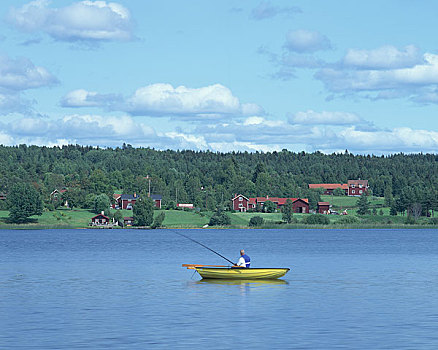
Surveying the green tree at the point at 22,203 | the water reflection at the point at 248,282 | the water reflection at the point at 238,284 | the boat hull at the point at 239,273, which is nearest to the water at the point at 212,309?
the water reflection at the point at 238,284

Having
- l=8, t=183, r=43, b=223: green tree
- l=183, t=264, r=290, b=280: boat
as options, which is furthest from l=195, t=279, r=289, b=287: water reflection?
l=8, t=183, r=43, b=223: green tree

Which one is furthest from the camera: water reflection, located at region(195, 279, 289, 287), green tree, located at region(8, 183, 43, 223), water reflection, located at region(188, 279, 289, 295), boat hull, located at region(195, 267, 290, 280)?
green tree, located at region(8, 183, 43, 223)

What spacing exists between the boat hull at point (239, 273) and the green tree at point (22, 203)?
140207 millimetres

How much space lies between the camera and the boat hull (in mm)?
57562

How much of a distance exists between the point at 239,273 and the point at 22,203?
5702 inches

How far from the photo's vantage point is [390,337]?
35.6 metres

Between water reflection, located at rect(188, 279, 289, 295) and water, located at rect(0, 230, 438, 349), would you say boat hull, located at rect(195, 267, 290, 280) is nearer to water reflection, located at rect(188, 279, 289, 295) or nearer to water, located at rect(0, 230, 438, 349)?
water reflection, located at rect(188, 279, 289, 295)

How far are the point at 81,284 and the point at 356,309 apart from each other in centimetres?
A: 2417

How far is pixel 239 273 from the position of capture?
5750cm

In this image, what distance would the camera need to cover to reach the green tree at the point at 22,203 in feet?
629

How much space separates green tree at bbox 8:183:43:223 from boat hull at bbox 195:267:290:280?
14021 centimetres

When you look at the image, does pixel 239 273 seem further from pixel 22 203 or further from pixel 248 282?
pixel 22 203

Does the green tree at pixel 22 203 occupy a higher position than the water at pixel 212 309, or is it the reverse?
the green tree at pixel 22 203

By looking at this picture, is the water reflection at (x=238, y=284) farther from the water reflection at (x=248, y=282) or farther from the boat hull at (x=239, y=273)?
the boat hull at (x=239, y=273)
